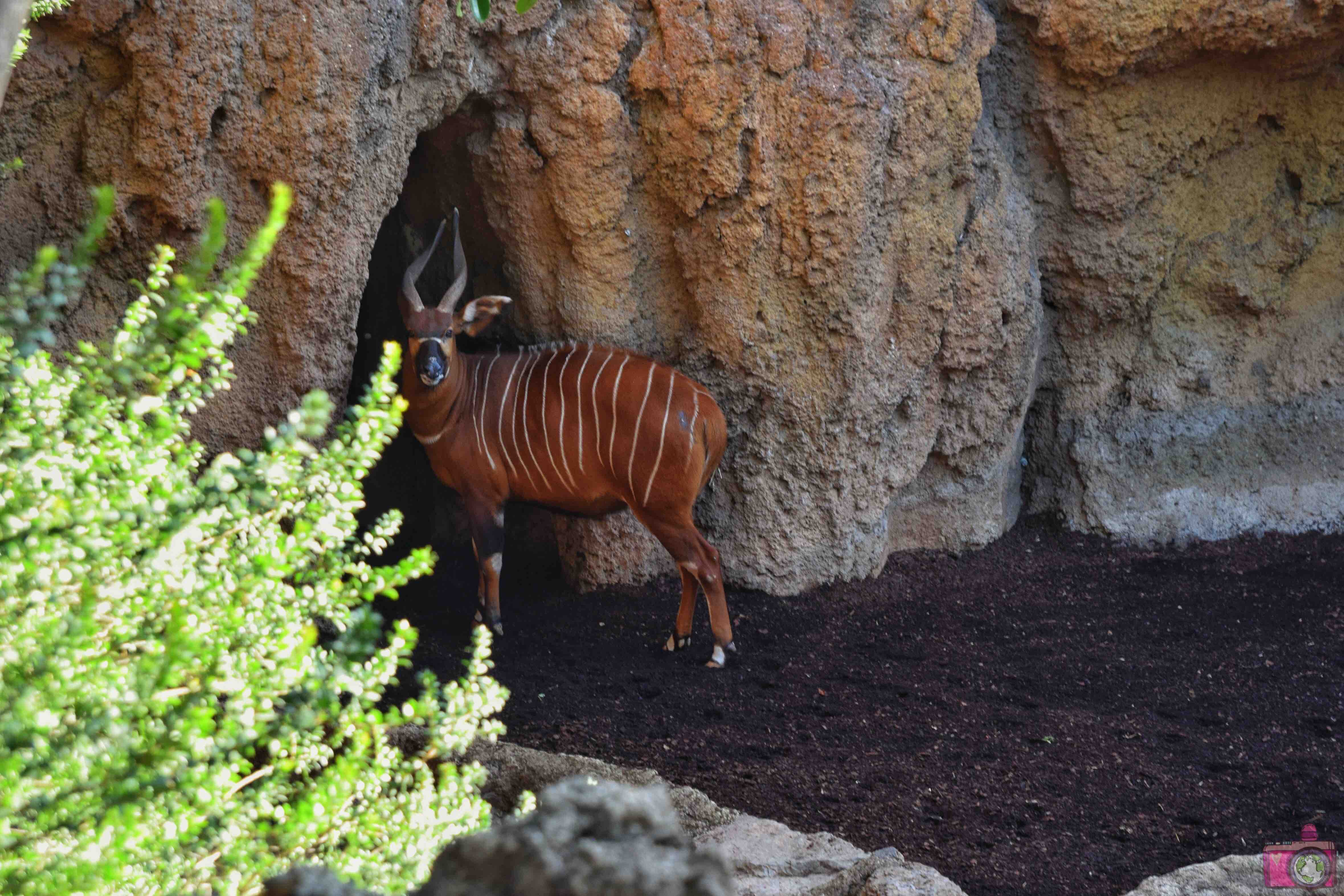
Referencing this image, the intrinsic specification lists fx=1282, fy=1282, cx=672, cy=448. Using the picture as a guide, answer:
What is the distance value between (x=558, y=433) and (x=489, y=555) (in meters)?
0.56

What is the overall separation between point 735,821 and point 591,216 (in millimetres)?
2541

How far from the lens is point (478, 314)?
4.96 meters

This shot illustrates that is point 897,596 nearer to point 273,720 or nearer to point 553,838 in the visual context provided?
point 273,720

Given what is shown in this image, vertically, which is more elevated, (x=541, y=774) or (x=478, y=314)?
(x=478, y=314)

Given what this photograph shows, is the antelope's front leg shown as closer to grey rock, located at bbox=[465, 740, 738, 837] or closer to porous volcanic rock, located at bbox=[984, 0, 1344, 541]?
grey rock, located at bbox=[465, 740, 738, 837]

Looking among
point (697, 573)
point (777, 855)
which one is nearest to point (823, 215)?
point (697, 573)

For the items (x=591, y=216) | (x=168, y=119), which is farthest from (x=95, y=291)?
(x=591, y=216)

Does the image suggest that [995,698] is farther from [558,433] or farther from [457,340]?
[457,340]

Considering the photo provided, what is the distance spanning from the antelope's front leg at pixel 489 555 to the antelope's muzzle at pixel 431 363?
59 centimetres

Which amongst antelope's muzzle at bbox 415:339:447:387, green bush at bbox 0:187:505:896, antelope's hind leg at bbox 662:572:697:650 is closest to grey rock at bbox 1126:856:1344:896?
green bush at bbox 0:187:505:896

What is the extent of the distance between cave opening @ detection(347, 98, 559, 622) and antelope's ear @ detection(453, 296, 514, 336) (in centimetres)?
31

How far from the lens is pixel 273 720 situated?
1.95m

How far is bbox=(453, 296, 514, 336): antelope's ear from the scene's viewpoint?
4.90 m

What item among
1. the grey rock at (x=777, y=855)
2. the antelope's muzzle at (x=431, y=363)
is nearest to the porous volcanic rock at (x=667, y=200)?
the antelope's muzzle at (x=431, y=363)
